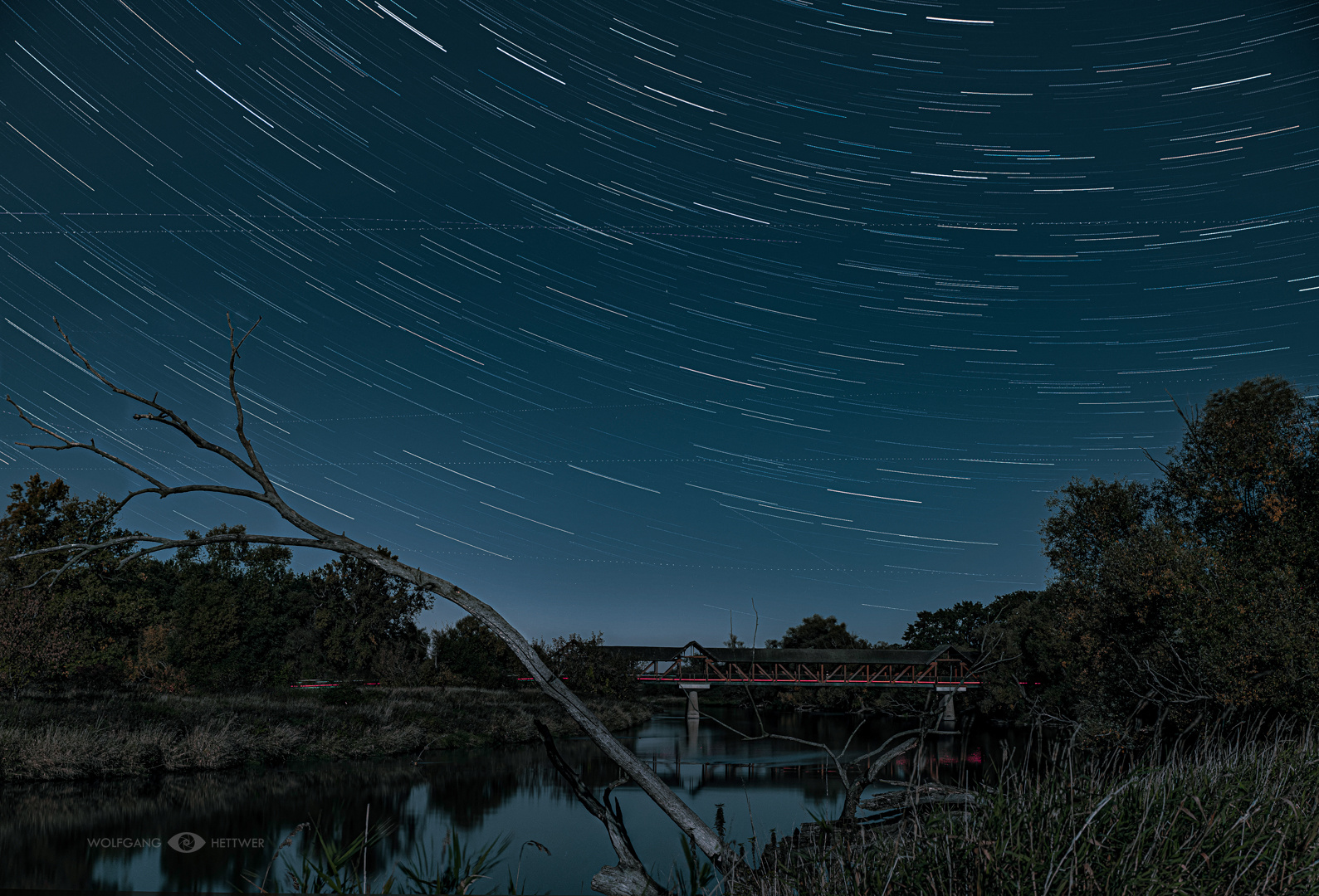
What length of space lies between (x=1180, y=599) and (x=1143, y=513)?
14.1 metres

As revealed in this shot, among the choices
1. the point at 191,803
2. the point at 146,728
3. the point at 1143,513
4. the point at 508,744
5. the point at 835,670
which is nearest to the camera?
the point at 191,803

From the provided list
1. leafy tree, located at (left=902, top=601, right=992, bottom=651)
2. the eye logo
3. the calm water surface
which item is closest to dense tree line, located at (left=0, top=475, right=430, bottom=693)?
the calm water surface

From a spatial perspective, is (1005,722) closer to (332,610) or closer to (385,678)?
(385,678)

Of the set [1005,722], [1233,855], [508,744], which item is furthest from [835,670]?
[1233,855]

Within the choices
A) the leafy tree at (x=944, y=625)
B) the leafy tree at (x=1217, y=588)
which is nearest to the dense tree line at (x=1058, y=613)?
the leafy tree at (x=1217, y=588)

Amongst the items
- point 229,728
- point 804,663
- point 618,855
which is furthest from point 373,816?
point 804,663

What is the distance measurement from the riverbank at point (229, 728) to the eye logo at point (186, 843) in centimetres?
562

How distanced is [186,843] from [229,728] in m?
10.5

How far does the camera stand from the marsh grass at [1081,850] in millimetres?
4453

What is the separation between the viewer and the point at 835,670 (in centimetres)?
6475

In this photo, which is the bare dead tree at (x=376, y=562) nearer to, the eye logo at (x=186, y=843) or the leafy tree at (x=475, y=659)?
the eye logo at (x=186, y=843)

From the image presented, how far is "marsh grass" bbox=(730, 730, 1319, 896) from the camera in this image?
4.45m

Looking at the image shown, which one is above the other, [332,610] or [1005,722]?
[332,610]

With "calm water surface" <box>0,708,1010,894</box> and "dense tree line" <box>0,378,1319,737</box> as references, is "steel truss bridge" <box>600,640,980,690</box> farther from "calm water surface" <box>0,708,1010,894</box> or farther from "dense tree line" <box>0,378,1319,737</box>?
"calm water surface" <box>0,708,1010,894</box>
